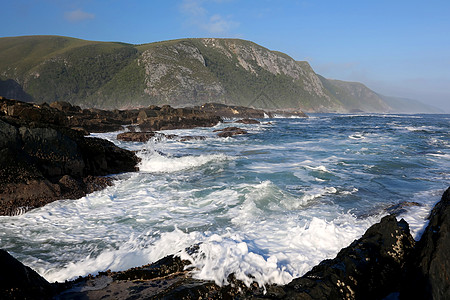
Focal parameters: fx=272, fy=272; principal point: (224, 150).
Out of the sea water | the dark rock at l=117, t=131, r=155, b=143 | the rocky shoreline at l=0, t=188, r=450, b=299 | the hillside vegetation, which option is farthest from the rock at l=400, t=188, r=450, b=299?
the hillside vegetation

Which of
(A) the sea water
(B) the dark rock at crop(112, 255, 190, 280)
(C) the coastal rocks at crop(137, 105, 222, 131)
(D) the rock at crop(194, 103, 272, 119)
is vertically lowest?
(A) the sea water

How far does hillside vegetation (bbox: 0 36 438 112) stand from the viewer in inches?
3765

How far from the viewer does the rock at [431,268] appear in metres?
2.84

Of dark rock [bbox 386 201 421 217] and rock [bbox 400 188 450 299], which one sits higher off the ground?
rock [bbox 400 188 450 299]

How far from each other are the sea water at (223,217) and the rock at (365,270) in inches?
22.6

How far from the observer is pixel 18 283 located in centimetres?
257

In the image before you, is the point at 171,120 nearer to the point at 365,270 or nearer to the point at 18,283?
the point at 18,283

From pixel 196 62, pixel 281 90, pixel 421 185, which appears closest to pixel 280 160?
pixel 421 185

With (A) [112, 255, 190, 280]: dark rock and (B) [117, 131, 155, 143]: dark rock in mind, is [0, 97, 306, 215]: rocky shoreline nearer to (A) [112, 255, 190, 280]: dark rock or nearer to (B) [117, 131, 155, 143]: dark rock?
(A) [112, 255, 190, 280]: dark rock

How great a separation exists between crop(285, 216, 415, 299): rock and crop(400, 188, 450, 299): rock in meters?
0.14

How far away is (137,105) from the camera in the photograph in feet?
310

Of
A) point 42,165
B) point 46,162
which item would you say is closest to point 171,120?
point 46,162

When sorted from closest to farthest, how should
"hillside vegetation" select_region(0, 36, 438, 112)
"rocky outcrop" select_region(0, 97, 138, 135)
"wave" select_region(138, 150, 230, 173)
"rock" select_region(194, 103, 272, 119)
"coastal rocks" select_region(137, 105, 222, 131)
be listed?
"rocky outcrop" select_region(0, 97, 138, 135) < "wave" select_region(138, 150, 230, 173) < "coastal rocks" select_region(137, 105, 222, 131) < "rock" select_region(194, 103, 272, 119) < "hillside vegetation" select_region(0, 36, 438, 112)

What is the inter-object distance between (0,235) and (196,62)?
12163cm
